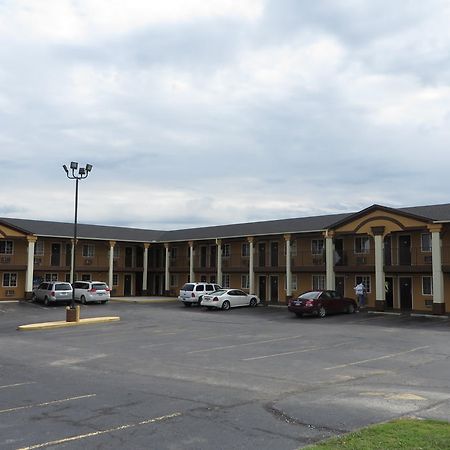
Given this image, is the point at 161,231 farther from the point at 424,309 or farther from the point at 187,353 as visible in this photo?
the point at 187,353

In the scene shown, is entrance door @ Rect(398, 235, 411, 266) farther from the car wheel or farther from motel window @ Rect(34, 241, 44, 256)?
motel window @ Rect(34, 241, 44, 256)

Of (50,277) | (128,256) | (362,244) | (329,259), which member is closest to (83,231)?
(50,277)

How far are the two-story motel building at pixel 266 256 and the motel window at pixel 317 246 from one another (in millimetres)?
72

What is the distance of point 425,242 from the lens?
103 feet

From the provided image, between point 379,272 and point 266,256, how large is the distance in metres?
11.1

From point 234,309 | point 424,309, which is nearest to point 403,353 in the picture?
point 424,309

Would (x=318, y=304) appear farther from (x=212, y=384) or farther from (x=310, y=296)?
(x=212, y=384)

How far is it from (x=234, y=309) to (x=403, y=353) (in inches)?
793

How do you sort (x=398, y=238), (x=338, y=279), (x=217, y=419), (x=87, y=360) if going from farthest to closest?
(x=338, y=279) < (x=398, y=238) < (x=87, y=360) < (x=217, y=419)

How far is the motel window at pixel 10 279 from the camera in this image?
3992 centimetres

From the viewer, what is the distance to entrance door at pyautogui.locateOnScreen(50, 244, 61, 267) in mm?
43197

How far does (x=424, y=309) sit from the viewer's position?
102ft

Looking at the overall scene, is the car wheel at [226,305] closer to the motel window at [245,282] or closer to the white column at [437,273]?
the motel window at [245,282]

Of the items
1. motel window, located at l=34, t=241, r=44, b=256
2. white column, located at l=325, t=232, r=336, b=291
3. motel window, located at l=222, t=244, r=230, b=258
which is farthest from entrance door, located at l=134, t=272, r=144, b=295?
white column, located at l=325, t=232, r=336, b=291
